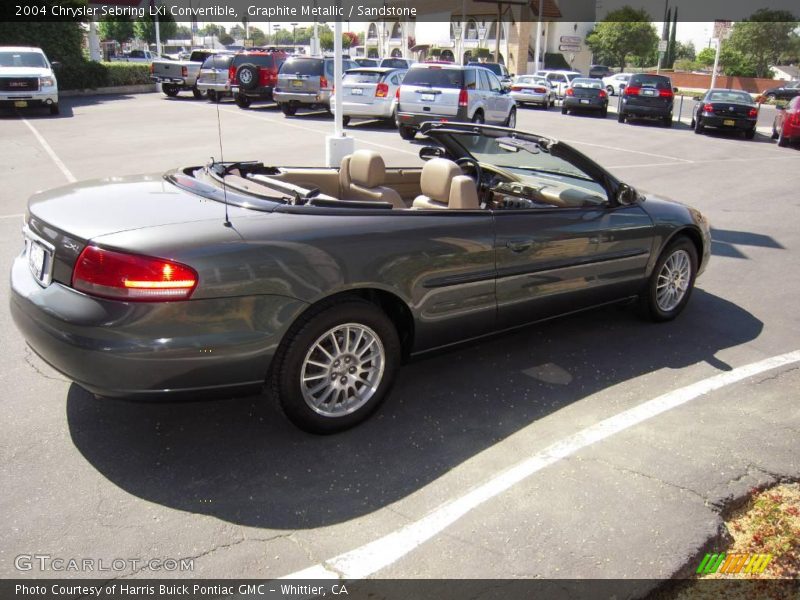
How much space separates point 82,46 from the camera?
100 feet

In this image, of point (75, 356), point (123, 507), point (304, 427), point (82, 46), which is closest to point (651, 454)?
point (304, 427)

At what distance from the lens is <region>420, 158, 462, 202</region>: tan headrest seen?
4504mm

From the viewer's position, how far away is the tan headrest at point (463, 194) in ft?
14.3

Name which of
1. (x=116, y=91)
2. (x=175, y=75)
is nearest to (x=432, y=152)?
(x=175, y=75)

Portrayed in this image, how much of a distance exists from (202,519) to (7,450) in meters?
1.20

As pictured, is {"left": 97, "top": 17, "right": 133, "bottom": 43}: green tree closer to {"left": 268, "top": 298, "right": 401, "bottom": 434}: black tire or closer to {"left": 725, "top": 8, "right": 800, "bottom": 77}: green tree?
{"left": 725, "top": 8, "right": 800, "bottom": 77}: green tree

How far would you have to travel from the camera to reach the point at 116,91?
3097 centimetres

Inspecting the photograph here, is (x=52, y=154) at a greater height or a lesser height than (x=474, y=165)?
lesser

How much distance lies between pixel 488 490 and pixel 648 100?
2413cm

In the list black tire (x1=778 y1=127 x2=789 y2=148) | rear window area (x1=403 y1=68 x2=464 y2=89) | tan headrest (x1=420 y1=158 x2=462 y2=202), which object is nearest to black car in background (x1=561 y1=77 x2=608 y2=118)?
black tire (x1=778 y1=127 x2=789 y2=148)

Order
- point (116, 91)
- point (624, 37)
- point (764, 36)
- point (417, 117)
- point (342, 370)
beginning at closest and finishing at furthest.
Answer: point (342, 370) < point (417, 117) < point (116, 91) < point (764, 36) < point (624, 37)

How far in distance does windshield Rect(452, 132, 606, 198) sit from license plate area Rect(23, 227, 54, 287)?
2967mm

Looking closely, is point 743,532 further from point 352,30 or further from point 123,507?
point 352,30

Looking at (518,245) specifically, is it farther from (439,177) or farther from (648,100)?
(648,100)
